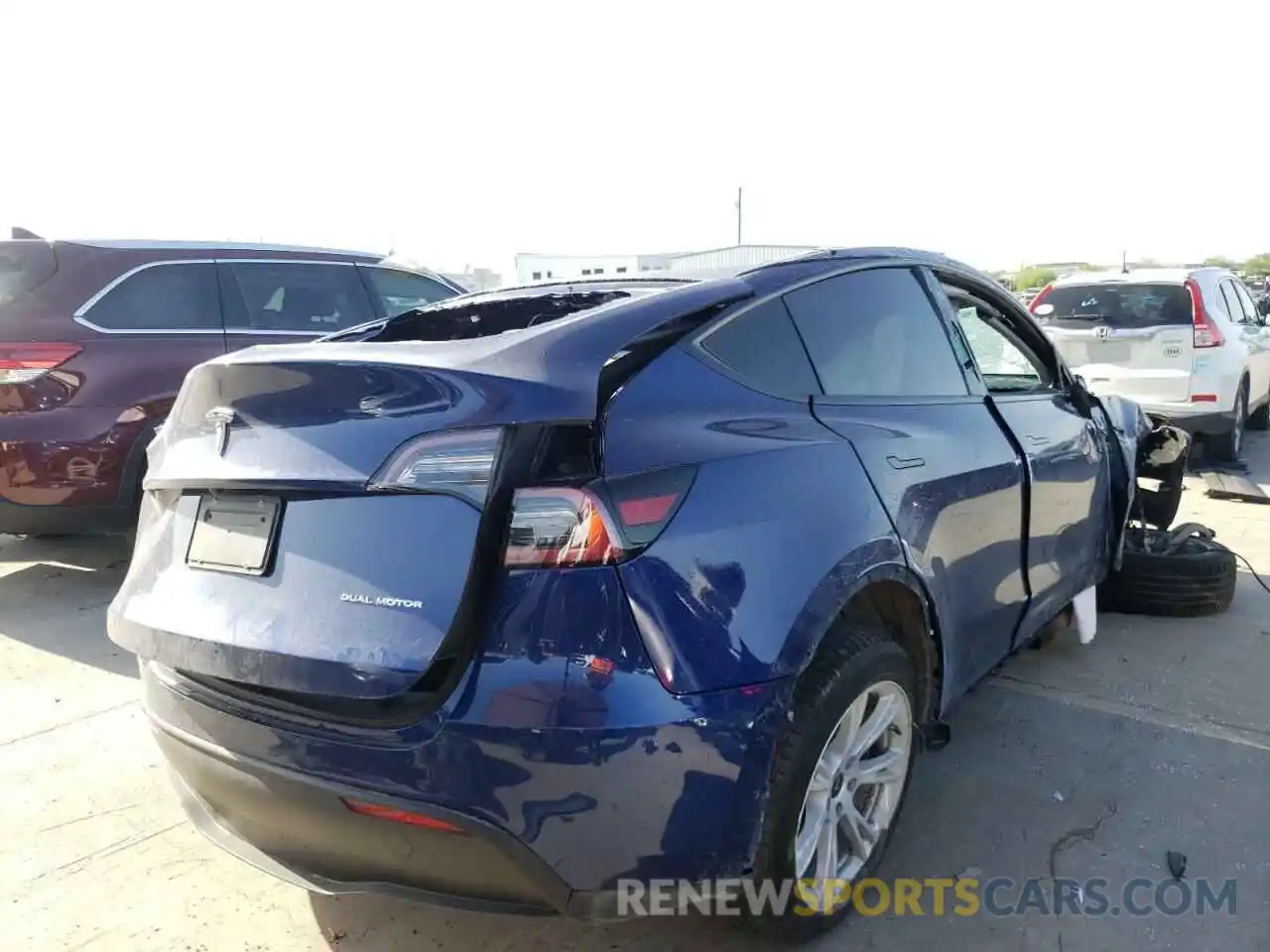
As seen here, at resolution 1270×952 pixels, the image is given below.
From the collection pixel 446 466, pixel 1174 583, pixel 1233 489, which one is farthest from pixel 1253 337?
pixel 446 466

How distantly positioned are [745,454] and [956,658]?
1.23 metres

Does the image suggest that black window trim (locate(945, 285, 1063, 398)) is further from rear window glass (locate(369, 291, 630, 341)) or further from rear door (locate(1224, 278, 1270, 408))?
rear door (locate(1224, 278, 1270, 408))

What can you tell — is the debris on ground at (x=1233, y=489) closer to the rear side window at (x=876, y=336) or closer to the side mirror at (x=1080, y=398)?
the side mirror at (x=1080, y=398)

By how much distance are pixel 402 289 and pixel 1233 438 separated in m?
7.33

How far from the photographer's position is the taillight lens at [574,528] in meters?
1.85

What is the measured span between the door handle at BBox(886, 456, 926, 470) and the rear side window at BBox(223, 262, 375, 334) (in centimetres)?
438

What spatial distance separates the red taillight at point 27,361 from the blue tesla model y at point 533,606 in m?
2.81

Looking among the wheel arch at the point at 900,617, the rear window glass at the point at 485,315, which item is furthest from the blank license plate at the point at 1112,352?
the rear window glass at the point at 485,315

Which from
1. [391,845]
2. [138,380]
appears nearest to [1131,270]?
[138,380]

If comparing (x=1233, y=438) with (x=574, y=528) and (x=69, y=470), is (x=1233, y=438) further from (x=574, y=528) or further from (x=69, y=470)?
(x=69, y=470)

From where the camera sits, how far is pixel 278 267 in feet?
19.7

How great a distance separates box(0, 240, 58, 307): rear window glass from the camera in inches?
193

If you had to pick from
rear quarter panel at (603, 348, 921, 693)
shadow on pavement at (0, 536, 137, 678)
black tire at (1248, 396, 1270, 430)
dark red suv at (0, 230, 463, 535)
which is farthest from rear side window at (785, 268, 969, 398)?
black tire at (1248, 396, 1270, 430)

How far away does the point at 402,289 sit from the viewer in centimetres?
669
